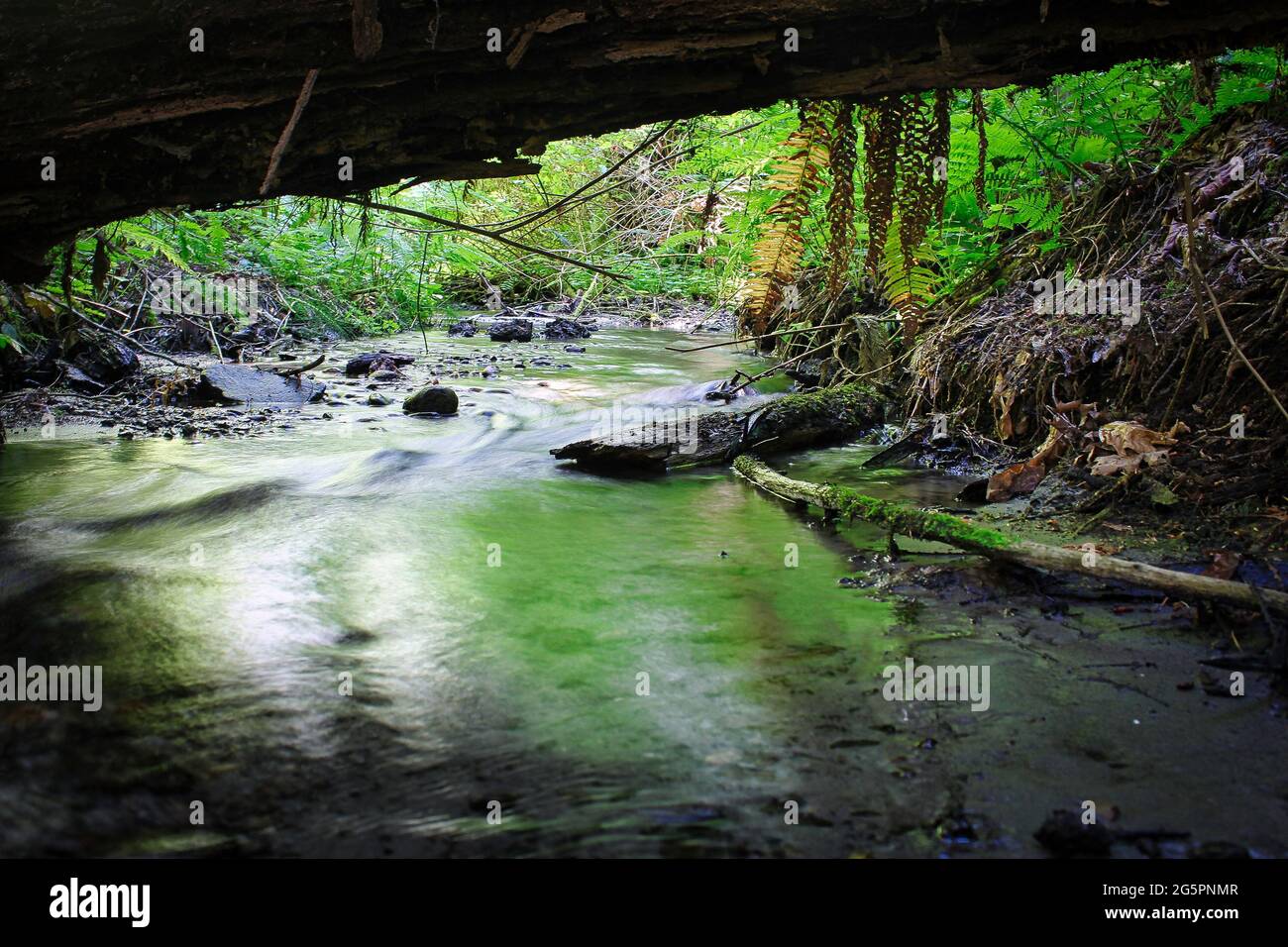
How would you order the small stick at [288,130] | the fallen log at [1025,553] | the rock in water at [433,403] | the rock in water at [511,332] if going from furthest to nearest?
the rock in water at [511,332]
the rock in water at [433,403]
the fallen log at [1025,553]
the small stick at [288,130]

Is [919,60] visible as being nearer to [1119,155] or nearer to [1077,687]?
[1077,687]

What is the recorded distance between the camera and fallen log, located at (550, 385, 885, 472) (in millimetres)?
5668

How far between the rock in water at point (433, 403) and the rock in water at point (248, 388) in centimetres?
98

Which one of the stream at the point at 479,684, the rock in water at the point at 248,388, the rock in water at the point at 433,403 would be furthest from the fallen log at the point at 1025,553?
the rock in water at the point at 248,388

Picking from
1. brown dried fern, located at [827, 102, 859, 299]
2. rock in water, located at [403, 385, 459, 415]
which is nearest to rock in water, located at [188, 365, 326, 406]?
rock in water, located at [403, 385, 459, 415]

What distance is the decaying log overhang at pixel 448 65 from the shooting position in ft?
7.96

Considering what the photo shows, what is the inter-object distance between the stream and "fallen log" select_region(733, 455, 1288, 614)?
0.56 ft

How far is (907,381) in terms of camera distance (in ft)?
22.8

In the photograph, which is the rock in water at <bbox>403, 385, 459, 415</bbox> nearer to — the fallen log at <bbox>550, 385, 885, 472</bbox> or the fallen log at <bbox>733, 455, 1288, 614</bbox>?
the fallen log at <bbox>550, 385, 885, 472</bbox>

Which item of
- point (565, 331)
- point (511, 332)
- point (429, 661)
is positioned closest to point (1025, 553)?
point (429, 661)

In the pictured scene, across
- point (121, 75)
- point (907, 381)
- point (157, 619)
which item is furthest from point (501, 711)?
point (907, 381)

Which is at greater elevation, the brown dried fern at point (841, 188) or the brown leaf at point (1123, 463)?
the brown dried fern at point (841, 188)

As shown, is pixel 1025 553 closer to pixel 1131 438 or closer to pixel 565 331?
pixel 1131 438

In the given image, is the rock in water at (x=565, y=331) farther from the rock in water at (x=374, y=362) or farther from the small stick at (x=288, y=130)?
the small stick at (x=288, y=130)
